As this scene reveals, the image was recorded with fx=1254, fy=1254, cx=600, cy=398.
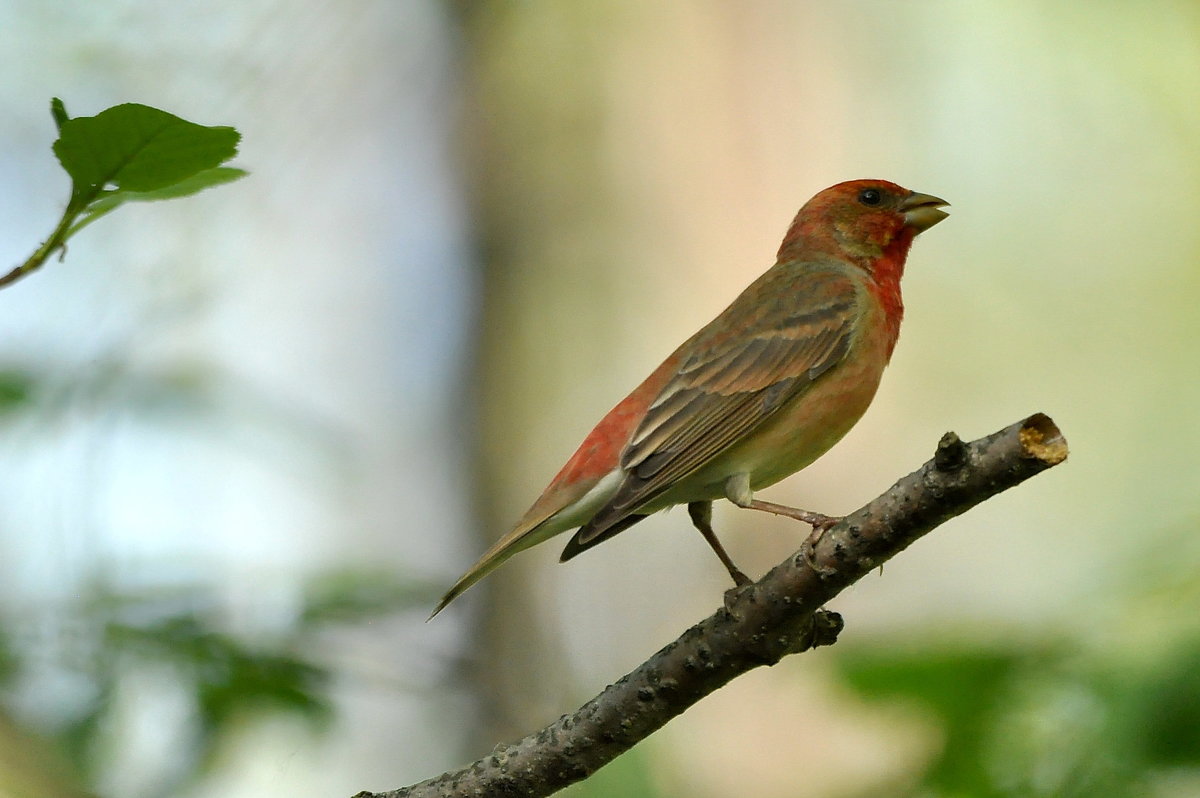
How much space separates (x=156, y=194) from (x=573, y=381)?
9.51 meters

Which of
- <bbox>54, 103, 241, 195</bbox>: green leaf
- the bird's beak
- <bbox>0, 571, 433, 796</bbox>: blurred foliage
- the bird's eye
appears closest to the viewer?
<bbox>54, 103, 241, 195</bbox>: green leaf

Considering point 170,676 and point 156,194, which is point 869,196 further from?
point 156,194

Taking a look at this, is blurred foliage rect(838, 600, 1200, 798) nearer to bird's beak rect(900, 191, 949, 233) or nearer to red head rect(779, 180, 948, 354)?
red head rect(779, 180, 948, 354)

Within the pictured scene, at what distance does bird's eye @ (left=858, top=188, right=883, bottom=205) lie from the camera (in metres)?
6.14

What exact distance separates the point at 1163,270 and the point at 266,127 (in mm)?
10228

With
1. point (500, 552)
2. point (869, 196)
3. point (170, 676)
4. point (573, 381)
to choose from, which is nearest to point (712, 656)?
point (500, 552)

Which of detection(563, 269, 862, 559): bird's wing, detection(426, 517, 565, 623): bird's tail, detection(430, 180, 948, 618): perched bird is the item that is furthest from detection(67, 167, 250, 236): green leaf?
detection(563, 269, 862, 559): bird's wing

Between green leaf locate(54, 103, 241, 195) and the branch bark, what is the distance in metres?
1.66

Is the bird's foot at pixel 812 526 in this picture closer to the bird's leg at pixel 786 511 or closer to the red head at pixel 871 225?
the bird's leg at pixel 786 511

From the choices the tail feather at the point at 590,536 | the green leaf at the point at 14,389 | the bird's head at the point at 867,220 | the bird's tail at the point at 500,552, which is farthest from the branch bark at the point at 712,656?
the bird's head at the point at 867,220

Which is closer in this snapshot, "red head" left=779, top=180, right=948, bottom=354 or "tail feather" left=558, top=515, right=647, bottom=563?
"tail feather" left=558, top=515, right=647, bottom=563

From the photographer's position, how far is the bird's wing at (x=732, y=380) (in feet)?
15.2

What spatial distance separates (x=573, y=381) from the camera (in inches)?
448

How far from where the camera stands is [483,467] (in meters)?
10.9
